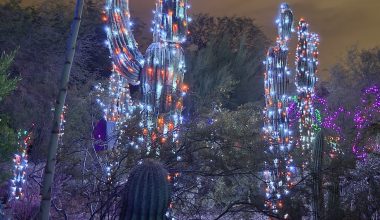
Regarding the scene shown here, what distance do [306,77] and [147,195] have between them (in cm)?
714

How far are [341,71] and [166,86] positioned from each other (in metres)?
25.2

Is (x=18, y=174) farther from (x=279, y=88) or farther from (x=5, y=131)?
(x=279, y=88)

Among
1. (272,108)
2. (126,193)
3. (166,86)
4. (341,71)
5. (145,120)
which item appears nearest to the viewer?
(126,193)

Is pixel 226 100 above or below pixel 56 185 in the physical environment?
above

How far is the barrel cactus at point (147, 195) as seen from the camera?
265cm

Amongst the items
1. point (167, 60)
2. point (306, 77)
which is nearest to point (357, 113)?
point (306, 77)

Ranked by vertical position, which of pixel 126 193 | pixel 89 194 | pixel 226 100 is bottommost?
pixel 126 193

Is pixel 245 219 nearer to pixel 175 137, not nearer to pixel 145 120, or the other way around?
pixel 175 137

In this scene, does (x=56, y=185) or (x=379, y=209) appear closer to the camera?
(x=379, y=209)

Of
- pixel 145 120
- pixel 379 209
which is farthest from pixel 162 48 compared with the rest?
pixel 379 209

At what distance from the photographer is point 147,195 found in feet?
8.77

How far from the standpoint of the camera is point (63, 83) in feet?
10.3

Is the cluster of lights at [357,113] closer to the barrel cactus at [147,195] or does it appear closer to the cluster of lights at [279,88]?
the cluster of lights at [279,88]

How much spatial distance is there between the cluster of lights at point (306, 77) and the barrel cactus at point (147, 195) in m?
6.69
